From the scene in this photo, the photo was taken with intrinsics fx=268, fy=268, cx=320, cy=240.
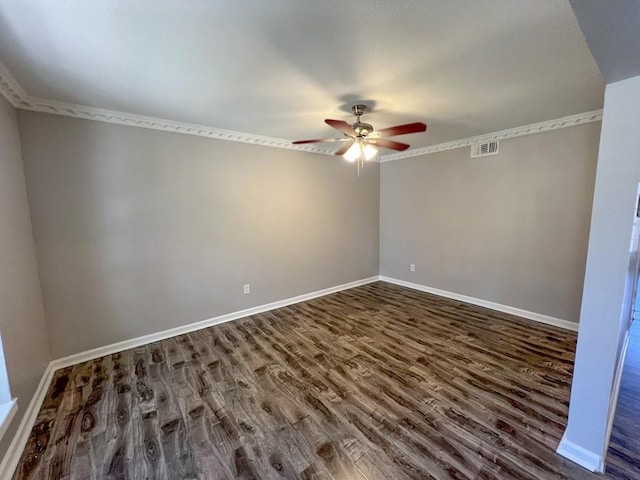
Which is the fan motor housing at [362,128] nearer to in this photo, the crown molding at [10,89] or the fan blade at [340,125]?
the fan blade at [340,125]

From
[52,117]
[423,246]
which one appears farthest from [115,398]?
[423,246]

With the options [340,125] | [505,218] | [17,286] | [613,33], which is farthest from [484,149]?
[17,286]

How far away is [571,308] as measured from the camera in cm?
304

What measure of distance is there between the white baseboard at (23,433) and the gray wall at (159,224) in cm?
50

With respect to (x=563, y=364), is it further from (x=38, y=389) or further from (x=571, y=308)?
(x=38, y=389)

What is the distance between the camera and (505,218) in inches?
137

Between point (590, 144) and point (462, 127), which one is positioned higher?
point (462, 127)

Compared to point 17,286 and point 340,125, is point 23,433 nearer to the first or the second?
point 17,286

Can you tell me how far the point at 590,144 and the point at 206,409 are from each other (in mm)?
4370

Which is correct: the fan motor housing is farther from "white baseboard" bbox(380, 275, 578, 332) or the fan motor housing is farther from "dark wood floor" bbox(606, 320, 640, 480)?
"white baseboard" bbox(380, 275, 578, 332)

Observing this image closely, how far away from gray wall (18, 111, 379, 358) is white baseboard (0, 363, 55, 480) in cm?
50

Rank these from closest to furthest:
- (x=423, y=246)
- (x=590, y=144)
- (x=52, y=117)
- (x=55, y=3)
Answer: (x=55, y=3)
(x=52, y=117)
(x=590, y=144)
(x=423, y=246)

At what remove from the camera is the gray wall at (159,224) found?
242 centimetres

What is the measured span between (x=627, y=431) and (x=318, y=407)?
197cm
